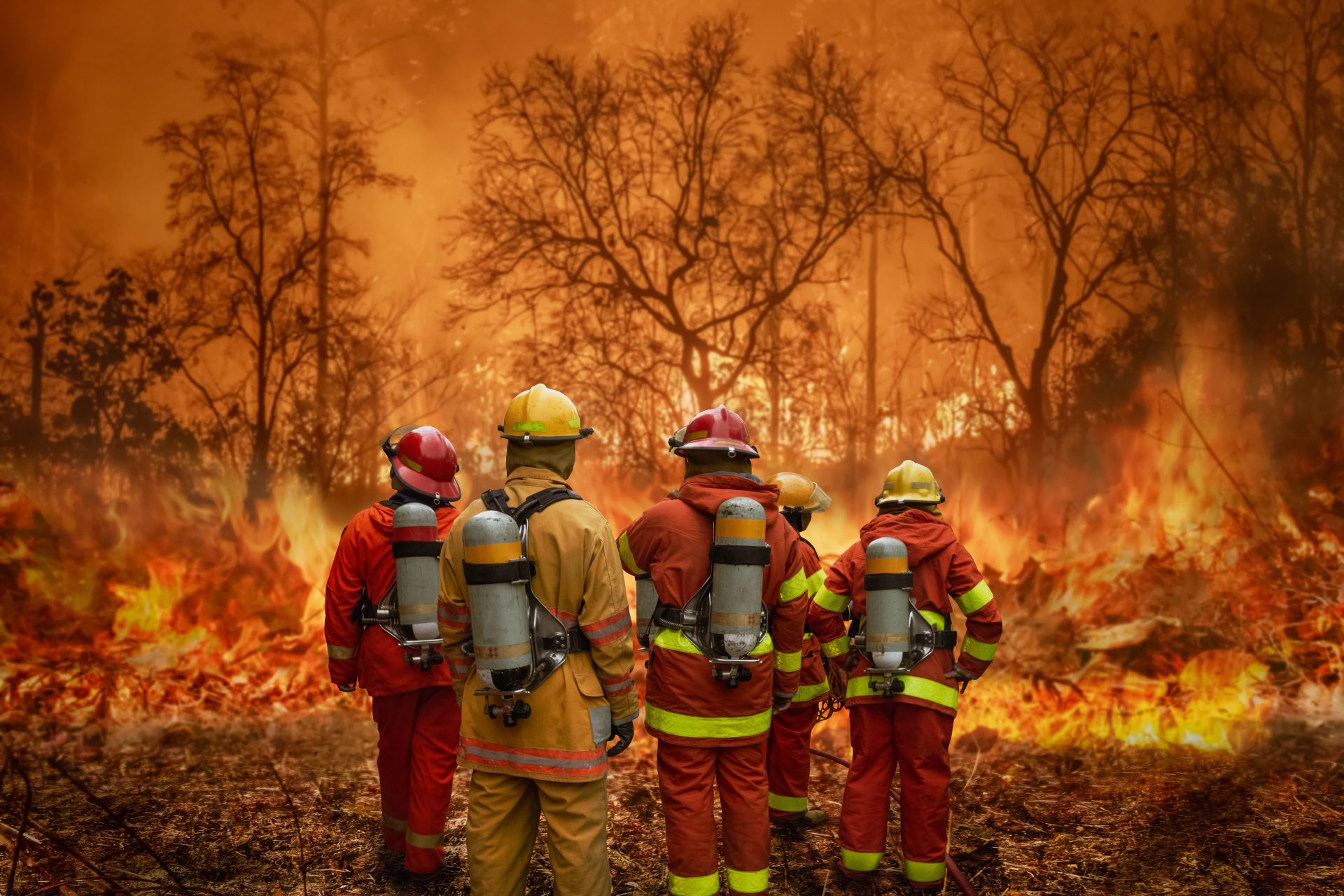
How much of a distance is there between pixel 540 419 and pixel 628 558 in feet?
2.74

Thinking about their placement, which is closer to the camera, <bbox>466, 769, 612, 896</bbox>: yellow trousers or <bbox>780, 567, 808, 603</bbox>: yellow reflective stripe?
<bbox>466, 769, 612, 896</bbox>: yellow trousers

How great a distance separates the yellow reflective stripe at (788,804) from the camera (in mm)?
5441

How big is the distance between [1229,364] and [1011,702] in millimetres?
3545

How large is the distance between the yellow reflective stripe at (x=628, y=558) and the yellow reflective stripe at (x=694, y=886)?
48.3 inches

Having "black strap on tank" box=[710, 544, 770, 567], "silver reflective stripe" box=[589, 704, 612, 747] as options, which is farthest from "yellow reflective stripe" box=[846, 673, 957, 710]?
"silver reflective stripe" box=[589, 704, 612, 747]

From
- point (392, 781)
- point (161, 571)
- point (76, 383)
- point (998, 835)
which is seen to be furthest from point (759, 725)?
point (76, 383)

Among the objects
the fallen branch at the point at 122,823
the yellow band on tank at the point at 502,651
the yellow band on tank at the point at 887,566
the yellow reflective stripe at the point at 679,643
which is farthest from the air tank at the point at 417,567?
the yellow band on tank at the point at 887,566

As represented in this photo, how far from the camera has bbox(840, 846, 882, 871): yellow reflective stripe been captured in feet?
15.6

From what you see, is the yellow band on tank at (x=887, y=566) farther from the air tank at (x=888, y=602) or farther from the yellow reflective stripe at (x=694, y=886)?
the yellow reflective stripe at (x=694, y=886)

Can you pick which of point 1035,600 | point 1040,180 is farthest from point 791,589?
point 1040,180

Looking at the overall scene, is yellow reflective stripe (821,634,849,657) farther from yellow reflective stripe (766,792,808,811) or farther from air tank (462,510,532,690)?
air tank (462,510,532,690)

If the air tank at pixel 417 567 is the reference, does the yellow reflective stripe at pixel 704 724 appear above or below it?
below

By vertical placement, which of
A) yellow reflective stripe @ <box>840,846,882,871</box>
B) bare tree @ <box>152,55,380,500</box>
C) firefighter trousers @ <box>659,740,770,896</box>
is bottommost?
yellow reflective stripe @ <box>840,846,882,871</box>

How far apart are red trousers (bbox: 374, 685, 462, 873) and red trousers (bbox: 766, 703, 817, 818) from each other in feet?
5.80
